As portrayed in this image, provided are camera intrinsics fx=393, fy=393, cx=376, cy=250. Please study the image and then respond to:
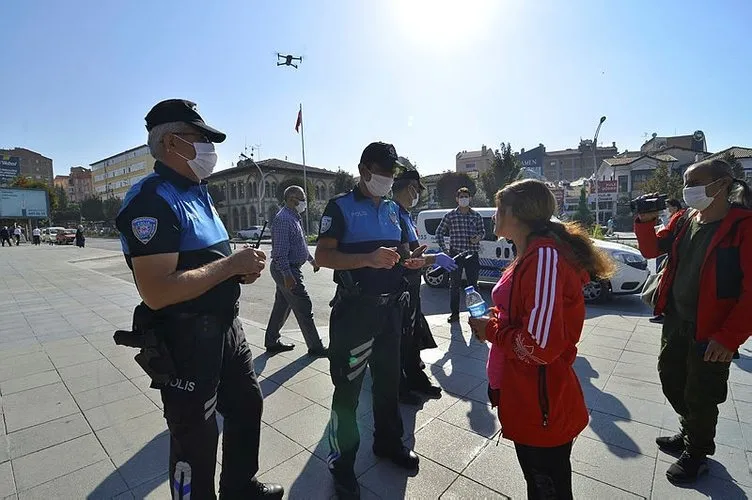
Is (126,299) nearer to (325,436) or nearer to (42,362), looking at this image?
(42,362)

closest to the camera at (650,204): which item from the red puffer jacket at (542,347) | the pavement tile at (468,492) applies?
the red puffer jacket at (542,347)

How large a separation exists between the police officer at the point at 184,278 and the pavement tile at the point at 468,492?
1345 mm

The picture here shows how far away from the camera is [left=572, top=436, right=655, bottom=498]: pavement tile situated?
2389 mm

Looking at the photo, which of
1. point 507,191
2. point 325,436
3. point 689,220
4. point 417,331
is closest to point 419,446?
point 325,436

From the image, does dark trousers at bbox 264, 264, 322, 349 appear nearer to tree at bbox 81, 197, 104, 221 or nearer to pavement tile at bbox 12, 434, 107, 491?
pavement tile at bbox 12, 434, 107, 491

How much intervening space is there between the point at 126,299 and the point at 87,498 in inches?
294

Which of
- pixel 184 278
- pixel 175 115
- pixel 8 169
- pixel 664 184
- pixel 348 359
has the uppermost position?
pixel 8 169

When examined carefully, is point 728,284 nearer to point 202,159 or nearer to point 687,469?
point 687,469

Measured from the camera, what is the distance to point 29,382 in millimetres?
4090

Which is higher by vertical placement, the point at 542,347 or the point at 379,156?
the point at 379,156

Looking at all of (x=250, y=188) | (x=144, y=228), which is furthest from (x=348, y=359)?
(x=250, y=188)

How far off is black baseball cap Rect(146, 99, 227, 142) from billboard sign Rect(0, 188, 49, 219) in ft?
173

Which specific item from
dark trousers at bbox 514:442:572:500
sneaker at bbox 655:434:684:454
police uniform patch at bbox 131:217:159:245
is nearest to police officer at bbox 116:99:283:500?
police uniform patch at bbox 131:217:159:245

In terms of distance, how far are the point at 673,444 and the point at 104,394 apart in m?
4.78
